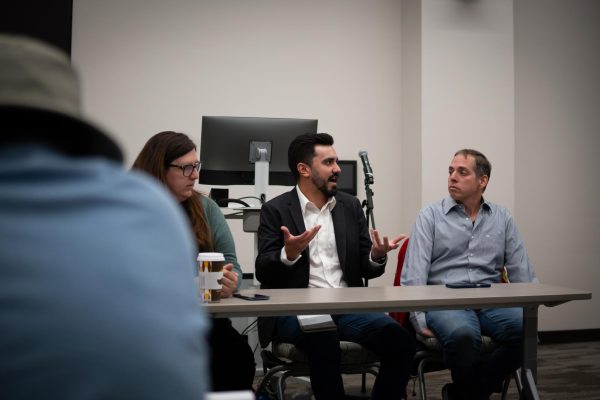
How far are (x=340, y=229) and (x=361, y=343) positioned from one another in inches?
23.6

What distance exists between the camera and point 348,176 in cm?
523

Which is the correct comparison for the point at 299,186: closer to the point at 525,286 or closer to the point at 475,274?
the point at 475,274

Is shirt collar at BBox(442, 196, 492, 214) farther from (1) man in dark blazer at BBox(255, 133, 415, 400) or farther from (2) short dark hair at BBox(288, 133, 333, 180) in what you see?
(2) short dark hair at BBox(288, 133, 333, 180)

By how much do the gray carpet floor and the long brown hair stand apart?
152cm

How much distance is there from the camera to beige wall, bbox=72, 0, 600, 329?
498cm

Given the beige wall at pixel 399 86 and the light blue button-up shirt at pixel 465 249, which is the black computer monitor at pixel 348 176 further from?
the light blue button-up shirt at pixel 465 249

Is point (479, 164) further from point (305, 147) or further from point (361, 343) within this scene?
point (361, 343)

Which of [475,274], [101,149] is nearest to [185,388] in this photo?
[101,149]

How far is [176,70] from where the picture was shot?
16.5ft

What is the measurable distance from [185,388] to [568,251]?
5.51 meters

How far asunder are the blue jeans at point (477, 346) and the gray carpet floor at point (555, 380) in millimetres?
1009

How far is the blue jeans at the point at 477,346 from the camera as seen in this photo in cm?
254

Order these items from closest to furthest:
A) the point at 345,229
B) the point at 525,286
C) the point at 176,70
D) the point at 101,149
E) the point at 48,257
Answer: the point at 48,257, the point at 101,149, the point at 525,286, the point at 345,229, the point at 176,70

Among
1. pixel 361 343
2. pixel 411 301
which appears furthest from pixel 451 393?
pixel 411 301
